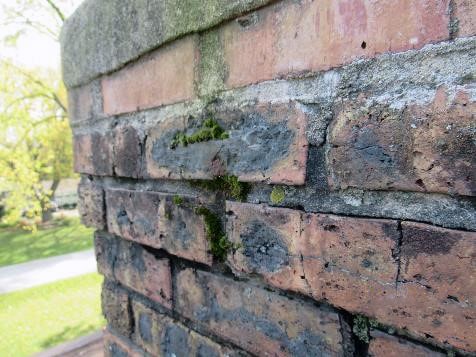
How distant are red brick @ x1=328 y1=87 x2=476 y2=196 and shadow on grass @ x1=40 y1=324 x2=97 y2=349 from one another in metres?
5.18

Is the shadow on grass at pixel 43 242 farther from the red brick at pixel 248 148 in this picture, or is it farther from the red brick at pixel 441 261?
the red brick at pixel 441 261

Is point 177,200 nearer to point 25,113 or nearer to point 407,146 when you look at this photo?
point 407,146

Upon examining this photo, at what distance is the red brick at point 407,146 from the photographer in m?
0.41

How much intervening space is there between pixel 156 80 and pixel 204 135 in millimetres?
205

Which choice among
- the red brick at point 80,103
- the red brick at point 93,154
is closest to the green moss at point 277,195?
the red brick at point 93,154

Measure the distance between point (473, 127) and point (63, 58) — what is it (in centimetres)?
113

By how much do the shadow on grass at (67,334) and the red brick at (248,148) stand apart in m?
4.87

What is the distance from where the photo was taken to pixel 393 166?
0.46 meters

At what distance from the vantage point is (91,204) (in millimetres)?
1073

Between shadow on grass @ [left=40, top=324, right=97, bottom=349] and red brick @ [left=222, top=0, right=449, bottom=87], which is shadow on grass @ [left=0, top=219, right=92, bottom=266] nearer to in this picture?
shadow on grass @ [left=40, top=324, right=97, bottom=349]

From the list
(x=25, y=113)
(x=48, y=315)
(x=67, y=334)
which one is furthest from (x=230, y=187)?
(x=25, y=113)

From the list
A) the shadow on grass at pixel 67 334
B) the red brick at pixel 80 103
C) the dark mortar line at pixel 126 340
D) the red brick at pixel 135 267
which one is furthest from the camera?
the shadow on grass at pixel 67 334

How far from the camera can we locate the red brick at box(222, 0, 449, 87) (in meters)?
0.43

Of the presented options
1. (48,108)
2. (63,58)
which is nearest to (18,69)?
(48,108)
